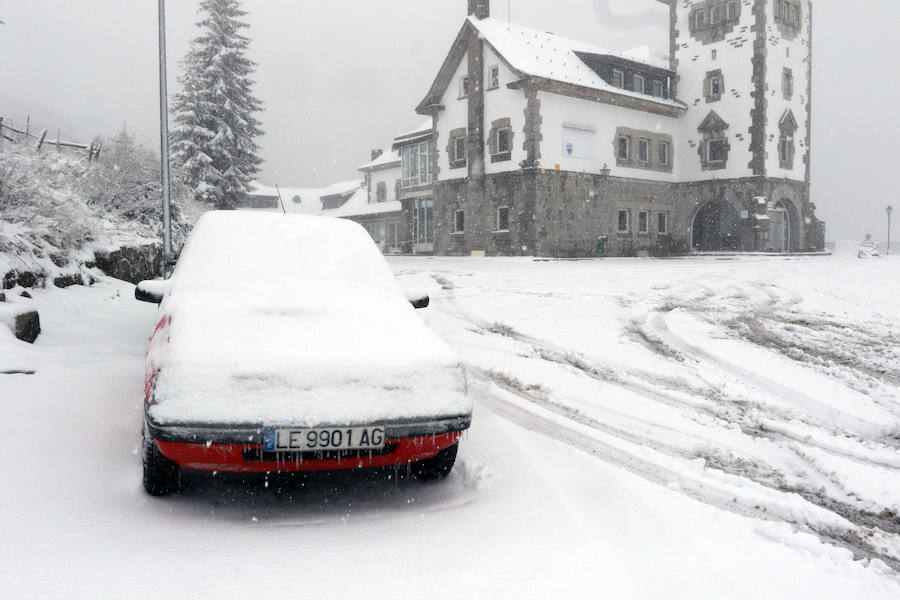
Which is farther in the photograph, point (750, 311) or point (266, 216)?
point (750, 311)

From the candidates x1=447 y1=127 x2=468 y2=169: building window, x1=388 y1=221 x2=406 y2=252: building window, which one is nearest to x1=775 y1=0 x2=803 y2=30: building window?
x1=447 y1=127 x2=468 y2=169: building window

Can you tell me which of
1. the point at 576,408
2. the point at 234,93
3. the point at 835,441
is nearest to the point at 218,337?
the point at 576,408

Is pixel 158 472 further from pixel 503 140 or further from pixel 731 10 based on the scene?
pixel 731 10

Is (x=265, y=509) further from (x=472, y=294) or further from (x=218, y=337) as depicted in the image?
(x=472, y=294)

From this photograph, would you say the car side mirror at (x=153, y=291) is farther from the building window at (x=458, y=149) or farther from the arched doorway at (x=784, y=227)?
the arched doorway at (x=784, y=227)

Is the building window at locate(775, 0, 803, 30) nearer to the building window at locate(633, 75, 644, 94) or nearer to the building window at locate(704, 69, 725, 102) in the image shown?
the building window at locate(704, 69, 725, 102)

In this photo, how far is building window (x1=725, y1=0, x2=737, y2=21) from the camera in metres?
30.9

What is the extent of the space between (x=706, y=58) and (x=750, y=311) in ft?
87.0

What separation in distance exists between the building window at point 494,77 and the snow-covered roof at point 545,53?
886 mm

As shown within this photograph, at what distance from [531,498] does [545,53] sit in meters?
29.1

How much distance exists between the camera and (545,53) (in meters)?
29.5

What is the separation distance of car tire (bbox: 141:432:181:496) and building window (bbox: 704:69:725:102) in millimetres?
33742

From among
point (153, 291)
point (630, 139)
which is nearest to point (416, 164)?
point (630, 139)

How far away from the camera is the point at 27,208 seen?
7688mm
